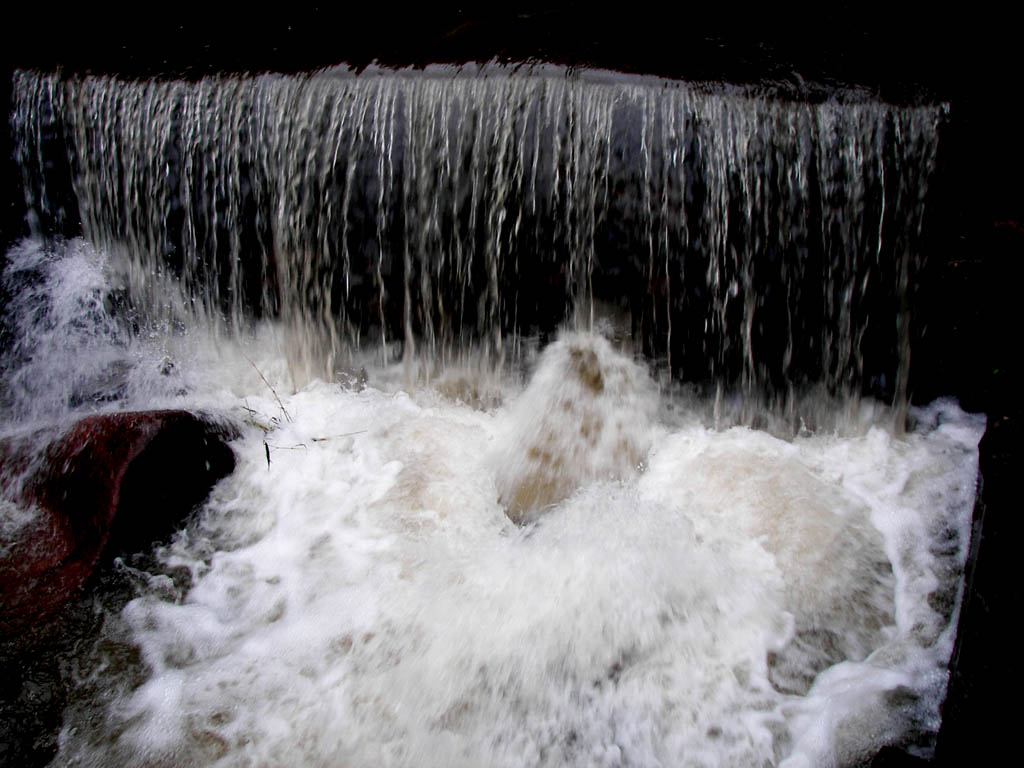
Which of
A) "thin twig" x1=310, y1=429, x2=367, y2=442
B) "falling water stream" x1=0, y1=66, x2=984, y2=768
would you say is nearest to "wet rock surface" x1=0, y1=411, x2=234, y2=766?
"falling water stream" x1=0, y1=66, x2=984, y2=768

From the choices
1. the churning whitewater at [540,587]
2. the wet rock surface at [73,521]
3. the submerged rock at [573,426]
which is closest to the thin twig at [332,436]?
the churning whitewater at [540,587]

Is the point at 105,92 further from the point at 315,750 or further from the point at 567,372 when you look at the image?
the point at 315,750

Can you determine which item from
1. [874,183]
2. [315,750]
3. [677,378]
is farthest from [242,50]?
[315,750]

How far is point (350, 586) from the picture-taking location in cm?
305

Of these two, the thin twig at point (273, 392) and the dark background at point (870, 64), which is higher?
the dark background at point (870, 64)

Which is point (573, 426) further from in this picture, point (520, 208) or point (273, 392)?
point (273, 392)

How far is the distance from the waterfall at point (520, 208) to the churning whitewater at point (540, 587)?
417 mm

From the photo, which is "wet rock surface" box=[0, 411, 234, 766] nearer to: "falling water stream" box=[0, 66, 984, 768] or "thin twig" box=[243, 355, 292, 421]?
"falling water stream" box=[0, 66, 984, 768]

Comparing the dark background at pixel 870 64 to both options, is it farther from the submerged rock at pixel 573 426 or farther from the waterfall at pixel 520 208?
the submerged rock at pixel 573 426

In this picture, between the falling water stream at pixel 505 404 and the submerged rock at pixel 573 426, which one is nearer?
the falling water stream at pixel 505 404

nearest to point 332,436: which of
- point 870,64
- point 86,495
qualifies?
point 86,495

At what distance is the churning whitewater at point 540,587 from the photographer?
2.39 m

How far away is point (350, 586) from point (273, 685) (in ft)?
1.80

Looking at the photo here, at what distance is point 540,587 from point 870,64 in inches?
153
